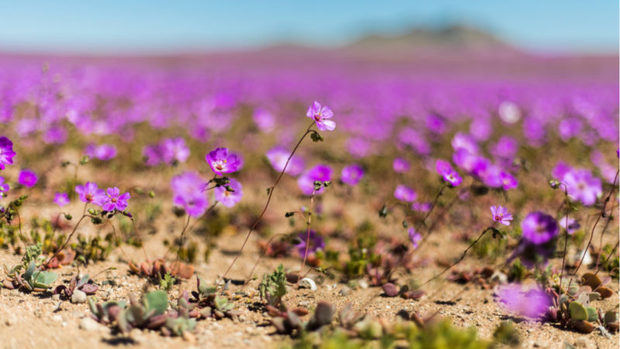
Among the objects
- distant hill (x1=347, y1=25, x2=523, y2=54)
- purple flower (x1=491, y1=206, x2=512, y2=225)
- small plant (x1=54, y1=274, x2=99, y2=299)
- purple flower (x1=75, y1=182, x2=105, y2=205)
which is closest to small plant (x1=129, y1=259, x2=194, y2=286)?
small plant (x1=54, y1=274, x2=99, y2=299)

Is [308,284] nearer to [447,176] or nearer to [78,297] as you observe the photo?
[447,176]

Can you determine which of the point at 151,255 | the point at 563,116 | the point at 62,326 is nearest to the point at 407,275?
the point at 151,255

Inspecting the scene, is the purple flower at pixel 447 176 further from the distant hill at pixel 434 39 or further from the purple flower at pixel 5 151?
the distant hill at pixel 434 39

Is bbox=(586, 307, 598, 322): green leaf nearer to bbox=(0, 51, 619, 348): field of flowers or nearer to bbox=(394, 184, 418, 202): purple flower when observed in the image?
bbox=(0, 51, 619, 348): field of flowers

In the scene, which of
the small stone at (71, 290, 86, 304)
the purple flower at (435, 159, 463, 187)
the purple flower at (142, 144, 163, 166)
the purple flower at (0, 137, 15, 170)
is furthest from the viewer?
the purple flower at (142, 144, 163, 166)

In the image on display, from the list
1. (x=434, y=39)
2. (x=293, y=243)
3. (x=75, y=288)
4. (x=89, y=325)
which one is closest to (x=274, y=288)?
(x=293, y=243)
